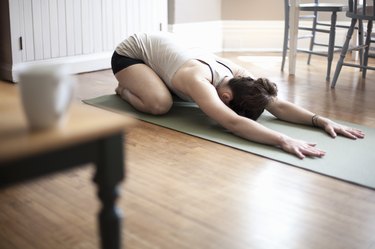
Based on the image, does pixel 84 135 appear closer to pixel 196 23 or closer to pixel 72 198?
pixel 72 198

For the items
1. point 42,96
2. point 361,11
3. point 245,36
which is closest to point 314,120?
point 361,11

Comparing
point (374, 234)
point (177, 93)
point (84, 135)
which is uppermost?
point (84, 135)

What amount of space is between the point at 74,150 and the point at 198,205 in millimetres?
955

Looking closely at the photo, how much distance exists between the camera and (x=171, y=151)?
2.18 m

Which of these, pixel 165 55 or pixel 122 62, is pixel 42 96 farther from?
pixel 122 62

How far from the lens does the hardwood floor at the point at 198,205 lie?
1420mm

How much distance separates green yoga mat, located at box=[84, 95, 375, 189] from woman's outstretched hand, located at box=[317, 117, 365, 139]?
0.03 m

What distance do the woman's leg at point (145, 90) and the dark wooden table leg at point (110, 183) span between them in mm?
1762

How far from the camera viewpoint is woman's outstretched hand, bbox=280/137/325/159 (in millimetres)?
2084

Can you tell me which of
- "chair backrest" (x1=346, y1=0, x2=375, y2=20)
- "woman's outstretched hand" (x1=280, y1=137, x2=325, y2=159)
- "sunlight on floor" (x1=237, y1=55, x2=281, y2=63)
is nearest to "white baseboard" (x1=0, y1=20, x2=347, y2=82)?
"sunlight on floor" (x1=237, y1=55, x2=281, y2=63)

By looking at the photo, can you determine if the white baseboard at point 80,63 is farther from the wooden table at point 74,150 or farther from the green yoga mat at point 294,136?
the wooden table at point 74,150

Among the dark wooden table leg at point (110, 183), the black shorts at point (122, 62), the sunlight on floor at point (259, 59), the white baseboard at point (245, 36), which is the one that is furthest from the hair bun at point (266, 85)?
the white baseboard at point (245, 36)

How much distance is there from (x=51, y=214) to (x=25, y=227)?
4.2 inches

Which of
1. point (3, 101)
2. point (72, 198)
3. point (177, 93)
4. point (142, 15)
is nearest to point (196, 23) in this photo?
point (142, 15)
